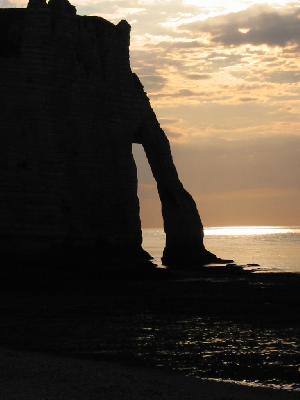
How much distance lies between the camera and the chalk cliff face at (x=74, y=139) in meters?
54.0

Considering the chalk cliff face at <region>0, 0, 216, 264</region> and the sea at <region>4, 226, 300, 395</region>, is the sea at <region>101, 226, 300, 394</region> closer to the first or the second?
the sea at <region>4, 226, 300, 395</region>

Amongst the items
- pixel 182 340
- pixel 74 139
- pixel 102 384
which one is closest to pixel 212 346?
pixel 182 340

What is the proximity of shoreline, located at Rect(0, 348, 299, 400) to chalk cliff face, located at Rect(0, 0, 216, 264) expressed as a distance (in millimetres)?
35298

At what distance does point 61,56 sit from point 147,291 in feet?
78.3

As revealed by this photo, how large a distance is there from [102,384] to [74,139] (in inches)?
1717

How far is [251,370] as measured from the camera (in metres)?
18.5

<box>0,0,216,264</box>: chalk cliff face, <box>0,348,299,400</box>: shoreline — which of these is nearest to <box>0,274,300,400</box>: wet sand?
<box>0,348,299,400</box>: shoreline

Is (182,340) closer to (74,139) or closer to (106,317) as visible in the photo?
(106,317)

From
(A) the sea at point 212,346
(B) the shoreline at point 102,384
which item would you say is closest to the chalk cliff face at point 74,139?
(A) the sea at point 212,346

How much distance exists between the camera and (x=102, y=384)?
1547 cm

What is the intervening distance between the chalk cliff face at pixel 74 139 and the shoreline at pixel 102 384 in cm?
3530

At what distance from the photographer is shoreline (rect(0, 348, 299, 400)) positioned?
14.5m

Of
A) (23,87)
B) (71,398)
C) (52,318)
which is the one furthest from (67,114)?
(71,398)

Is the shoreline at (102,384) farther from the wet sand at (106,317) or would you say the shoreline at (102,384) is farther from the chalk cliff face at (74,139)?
the chalk cliff face at (74,139)
